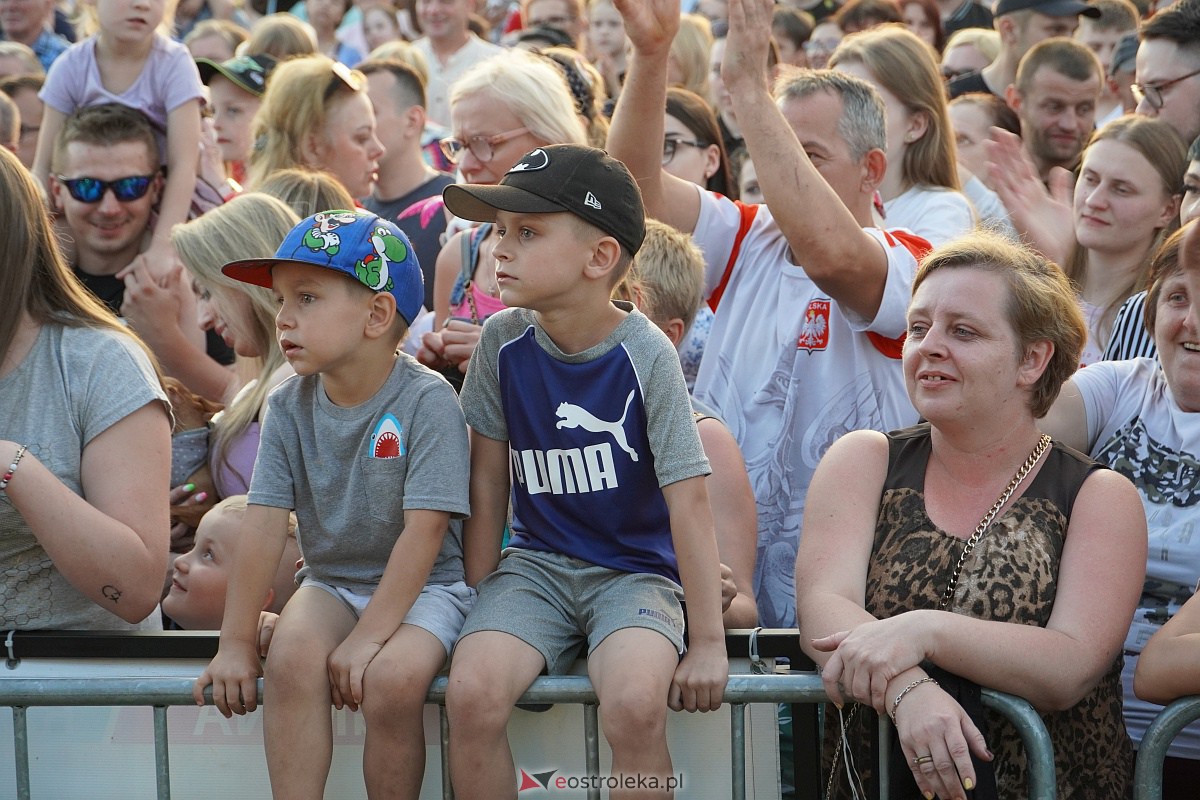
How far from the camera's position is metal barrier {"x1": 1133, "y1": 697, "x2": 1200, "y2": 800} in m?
2.58

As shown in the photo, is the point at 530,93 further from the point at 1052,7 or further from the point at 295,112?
the point at 1052,7

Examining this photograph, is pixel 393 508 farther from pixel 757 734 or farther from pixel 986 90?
pixel 986 90

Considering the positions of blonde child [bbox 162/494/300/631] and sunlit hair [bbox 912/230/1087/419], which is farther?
blonde child [bbox 162/494/300/631]

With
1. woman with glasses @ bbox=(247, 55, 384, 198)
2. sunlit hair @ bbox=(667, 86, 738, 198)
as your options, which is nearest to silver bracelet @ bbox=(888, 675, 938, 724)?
sunlit hair @ bbox=(667, 86, 738, 198)

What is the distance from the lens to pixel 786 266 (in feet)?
12.7

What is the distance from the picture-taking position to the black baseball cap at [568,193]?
2785 millimetres

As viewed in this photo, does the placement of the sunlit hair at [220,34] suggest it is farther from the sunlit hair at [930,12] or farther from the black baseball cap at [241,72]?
the sunlit hair at [930,12]

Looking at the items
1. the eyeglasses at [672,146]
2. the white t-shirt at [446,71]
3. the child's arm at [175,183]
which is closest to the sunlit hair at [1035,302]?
the eyeglasses at [672,146]

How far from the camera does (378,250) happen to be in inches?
114

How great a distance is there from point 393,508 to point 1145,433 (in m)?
1.73

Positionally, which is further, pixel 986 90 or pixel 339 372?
pixel 986 90

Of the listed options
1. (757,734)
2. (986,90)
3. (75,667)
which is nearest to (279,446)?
(75,667)

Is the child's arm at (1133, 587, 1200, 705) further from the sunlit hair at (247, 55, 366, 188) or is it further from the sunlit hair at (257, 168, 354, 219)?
the sunlit hair at (247, 55, 366, 188)

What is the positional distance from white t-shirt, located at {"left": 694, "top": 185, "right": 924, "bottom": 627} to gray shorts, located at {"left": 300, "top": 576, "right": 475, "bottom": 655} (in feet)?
3.51
